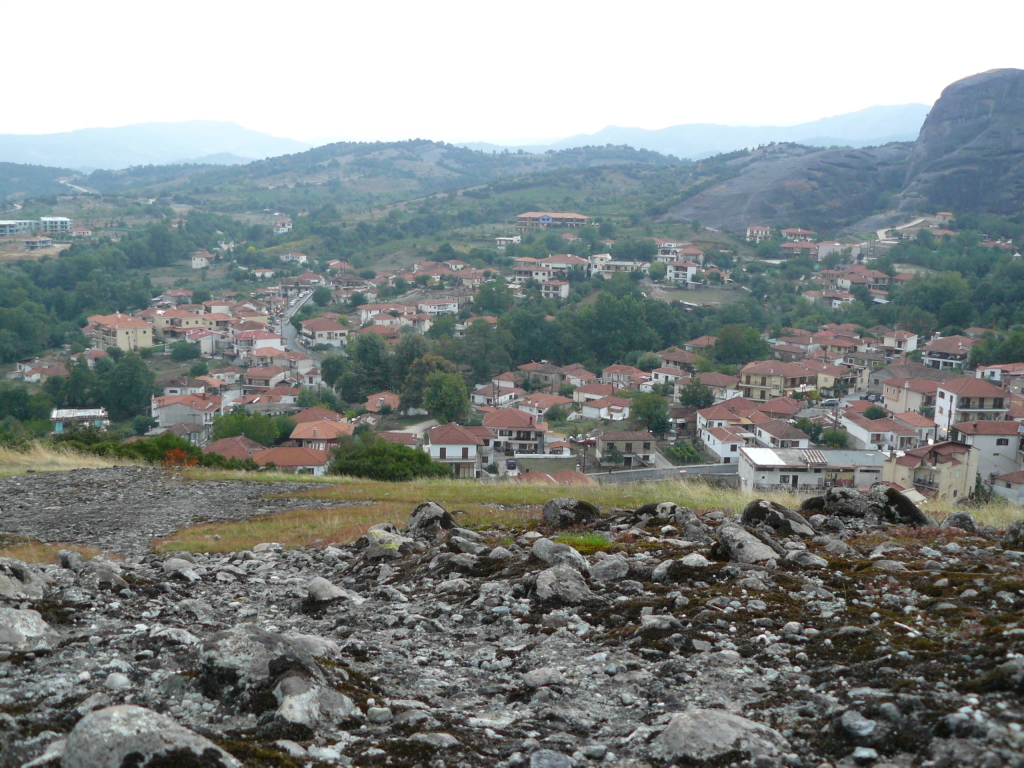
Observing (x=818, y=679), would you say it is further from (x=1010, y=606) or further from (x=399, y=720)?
(x=399, y=720)

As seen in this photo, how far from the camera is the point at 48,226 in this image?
271ft

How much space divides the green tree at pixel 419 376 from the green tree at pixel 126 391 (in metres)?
12.9

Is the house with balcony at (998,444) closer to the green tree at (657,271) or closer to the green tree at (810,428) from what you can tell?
the green tree at (810,428)

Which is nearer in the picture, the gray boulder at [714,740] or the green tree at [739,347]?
the gray boulder at [714,740]

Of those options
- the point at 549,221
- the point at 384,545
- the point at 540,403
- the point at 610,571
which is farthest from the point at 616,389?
the point at 549,221

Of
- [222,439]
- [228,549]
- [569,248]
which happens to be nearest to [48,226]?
[569,248]

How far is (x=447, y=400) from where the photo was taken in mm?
33188

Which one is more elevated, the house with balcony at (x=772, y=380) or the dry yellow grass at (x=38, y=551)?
the dry yellow grass at (x=38, y=551)

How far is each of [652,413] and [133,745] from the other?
101 feet

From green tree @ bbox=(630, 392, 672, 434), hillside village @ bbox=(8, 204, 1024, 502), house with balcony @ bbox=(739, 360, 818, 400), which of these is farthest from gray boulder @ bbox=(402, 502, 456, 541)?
house with balcony @ bbox=(739, 360, 818, 400)

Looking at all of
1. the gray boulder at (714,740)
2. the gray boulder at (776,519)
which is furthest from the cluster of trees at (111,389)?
the gray boulder at (714,740)

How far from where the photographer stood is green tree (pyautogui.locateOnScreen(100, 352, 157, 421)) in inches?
1468

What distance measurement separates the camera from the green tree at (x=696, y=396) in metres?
35.1

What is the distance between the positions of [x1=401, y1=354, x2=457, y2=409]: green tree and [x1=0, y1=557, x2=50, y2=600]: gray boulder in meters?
31.5
